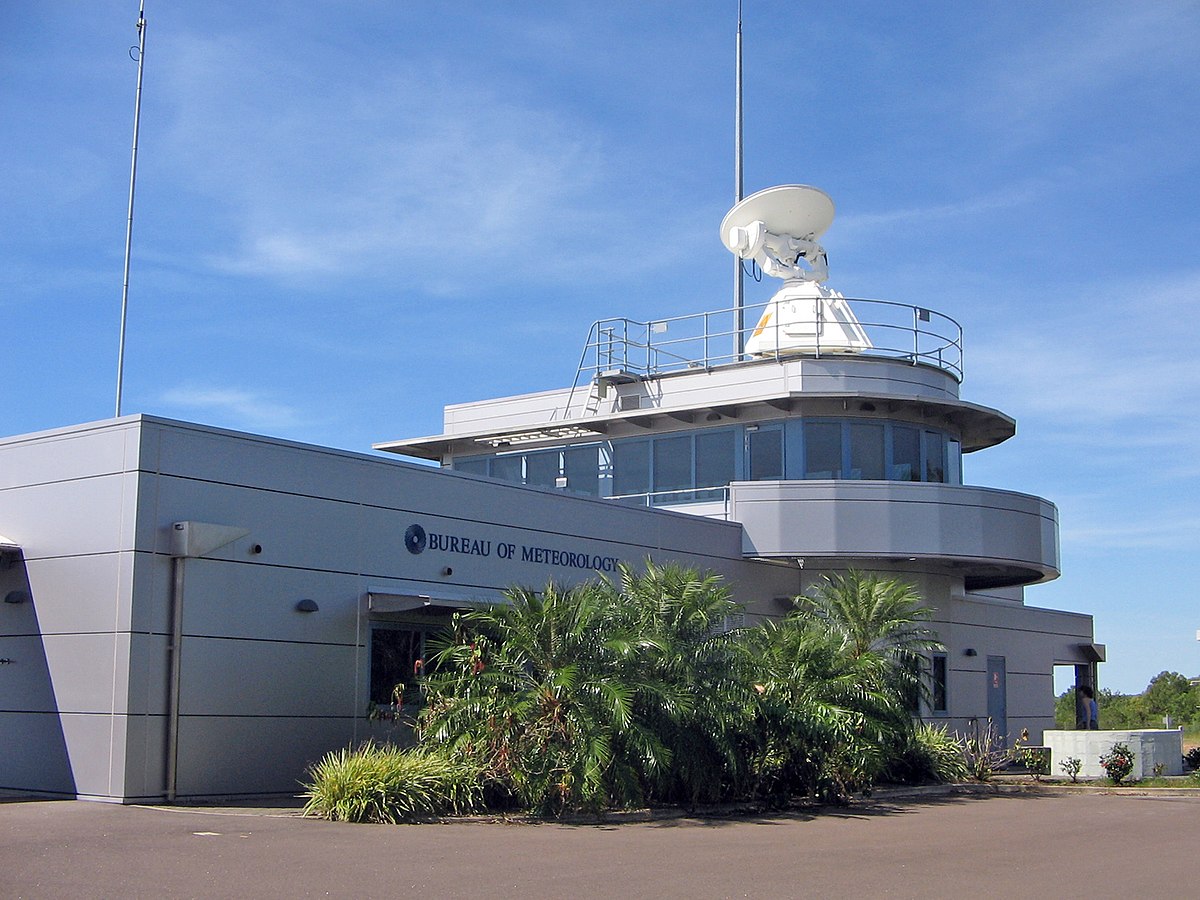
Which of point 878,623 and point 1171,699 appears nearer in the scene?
point 878,623

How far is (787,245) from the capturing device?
31031 mm

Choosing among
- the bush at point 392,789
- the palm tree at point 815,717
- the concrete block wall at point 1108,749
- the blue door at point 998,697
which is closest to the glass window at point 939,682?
the concrete block wall at point 1108,749

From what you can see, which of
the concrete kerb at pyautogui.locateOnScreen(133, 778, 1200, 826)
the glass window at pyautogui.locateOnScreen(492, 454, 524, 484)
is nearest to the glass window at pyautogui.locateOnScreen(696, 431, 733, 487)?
the glass window at pyautogui.locateOnScreen(492, 454, 524, 484)

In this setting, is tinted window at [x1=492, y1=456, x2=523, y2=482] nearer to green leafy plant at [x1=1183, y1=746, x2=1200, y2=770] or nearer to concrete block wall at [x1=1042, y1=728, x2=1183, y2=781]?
concrete block wall at [x1=1042, y1=728, x2=1183, y2=781]

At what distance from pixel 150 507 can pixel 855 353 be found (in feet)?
52.5

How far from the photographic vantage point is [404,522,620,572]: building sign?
20.2 metres

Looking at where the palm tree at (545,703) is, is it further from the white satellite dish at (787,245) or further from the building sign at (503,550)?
the white satellite dish at (787,245)

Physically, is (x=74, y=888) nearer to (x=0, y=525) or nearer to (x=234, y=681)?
(x=234, y=681)

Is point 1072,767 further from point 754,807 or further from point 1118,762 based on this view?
point 754,807

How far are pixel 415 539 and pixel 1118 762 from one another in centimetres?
1356

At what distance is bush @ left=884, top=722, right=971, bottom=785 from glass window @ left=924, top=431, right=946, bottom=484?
603cm

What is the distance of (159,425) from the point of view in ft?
54.9

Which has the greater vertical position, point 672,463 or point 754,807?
point 672,463

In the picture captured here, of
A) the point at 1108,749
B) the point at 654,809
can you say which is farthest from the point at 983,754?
the point at 654,809
